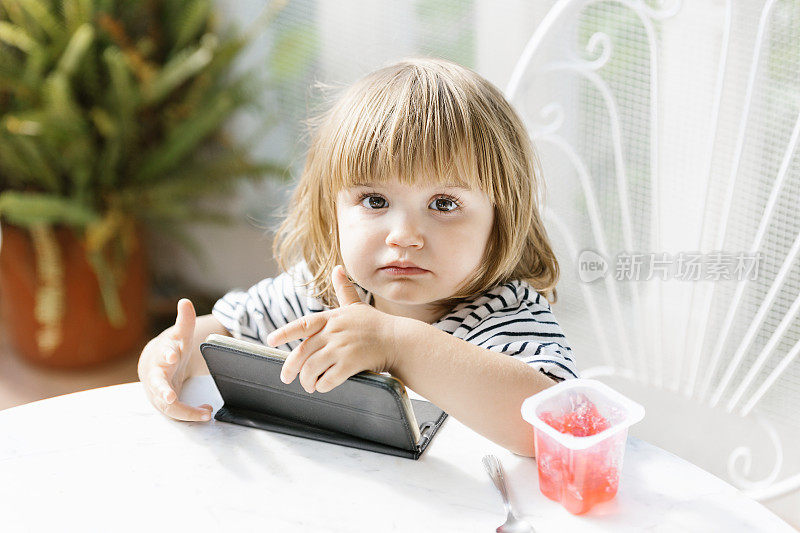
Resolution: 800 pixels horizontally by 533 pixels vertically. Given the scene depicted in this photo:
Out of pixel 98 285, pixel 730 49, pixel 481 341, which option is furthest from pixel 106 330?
pixel 730 49

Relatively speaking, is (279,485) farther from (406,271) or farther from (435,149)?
(435,149)

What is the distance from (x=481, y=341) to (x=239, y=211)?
1665 millimetres

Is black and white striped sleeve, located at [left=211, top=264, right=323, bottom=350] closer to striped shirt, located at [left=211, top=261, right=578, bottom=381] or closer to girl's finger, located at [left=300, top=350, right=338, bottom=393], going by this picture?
striped shirt, located at [left=211, top=261, right=578, bottom=381]

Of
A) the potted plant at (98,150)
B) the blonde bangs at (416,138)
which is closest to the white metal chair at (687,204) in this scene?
the blonde bangs at (416,138)

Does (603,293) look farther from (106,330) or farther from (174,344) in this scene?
(106,330)

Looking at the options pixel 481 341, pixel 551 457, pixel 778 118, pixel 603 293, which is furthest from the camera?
pixel 603 293

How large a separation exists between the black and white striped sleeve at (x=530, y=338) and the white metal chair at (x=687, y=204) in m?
0.31

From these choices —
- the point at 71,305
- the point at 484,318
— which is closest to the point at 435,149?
the point at 484,318

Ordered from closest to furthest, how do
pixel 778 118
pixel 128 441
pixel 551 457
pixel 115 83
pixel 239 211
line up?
pixel 551 457, pixel 128 441, pixel 778 118, pixel 115 83, pixel 239 211

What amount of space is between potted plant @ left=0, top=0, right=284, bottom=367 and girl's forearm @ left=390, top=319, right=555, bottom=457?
145 cm

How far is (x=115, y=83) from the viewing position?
206 centimetres

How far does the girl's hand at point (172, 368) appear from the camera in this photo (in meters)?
0.89

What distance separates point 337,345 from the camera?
0.81 metres

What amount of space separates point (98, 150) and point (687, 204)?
161 cm
